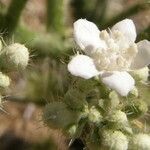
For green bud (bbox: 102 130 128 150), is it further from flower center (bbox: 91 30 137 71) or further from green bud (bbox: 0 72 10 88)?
green bud (bbox: 0 72 10 88)

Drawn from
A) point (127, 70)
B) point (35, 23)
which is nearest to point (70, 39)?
point (127, 70)

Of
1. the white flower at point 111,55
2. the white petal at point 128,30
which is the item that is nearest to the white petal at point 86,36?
the white flower at point 111,55

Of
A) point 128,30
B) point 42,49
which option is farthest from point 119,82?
point 42,49

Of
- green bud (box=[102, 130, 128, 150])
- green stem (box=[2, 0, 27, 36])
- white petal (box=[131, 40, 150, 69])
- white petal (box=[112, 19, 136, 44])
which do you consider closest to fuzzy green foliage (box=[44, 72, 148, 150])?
green bud (box=[102, 130, 128, 150])

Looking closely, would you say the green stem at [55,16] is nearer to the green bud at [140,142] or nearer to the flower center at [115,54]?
the flower center at [115,54]

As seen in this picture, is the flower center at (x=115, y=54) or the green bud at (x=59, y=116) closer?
the green bud at (x=59, y=116)

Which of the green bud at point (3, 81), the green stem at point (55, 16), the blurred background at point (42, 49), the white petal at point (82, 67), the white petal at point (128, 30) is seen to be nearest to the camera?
the white petal at point (82, 67)
